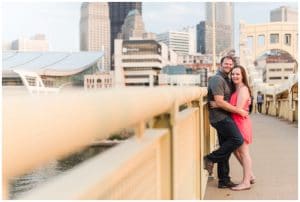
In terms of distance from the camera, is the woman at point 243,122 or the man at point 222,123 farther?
the woman at point 243,122

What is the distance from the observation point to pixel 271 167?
745 cm

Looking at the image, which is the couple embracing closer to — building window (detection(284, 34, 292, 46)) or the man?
the man

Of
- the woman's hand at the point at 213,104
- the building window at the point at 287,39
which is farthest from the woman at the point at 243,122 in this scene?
the building window at the point at 287,39

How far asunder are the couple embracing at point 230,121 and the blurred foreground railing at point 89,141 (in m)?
3.30

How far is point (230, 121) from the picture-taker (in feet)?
18.5

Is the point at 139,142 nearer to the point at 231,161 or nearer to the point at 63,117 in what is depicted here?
the point at 63,117

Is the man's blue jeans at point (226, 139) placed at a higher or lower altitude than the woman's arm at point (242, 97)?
lower

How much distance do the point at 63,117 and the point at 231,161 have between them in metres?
7.23

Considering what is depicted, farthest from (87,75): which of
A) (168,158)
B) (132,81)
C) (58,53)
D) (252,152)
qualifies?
(168,158)

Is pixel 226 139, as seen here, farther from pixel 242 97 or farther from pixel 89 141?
pixel 89 141

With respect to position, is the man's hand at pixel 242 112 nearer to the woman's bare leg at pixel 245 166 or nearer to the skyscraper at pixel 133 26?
the woman's bare leg at pixel 245 166

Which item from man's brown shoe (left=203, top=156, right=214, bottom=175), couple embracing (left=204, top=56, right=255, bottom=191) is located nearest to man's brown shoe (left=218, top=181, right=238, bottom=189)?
couple embracing (left=204, top=56, right=255, bottom=191)

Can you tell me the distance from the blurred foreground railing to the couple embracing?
3.30m

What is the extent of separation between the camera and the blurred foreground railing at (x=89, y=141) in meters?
0.81
